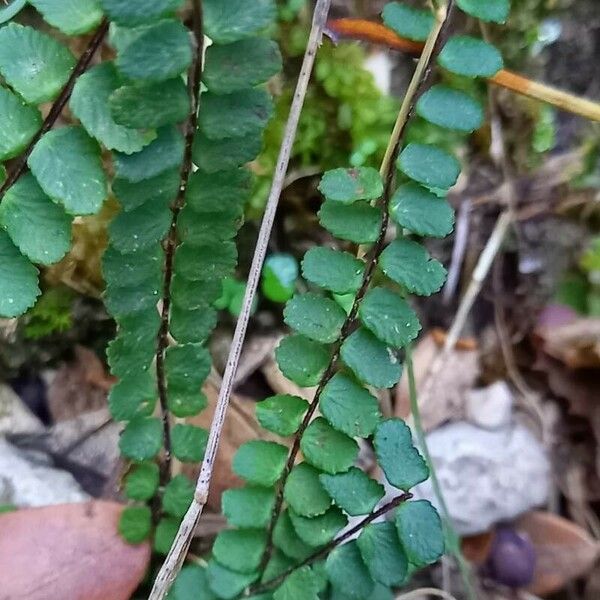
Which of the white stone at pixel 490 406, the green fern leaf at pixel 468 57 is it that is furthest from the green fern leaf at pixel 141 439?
the white stone at pixel 490 406

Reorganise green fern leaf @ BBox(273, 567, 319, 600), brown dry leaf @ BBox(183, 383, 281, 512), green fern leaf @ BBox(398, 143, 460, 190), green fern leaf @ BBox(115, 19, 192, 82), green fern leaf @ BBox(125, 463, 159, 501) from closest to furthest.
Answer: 1. green fern leaf @ BBox(115, 19, 192, 82)
2. green fern leaf @ BBox(398, 143, 460, 190)
3. green fern leaf @ BBox(273, 567, 319, 600)
4. green fern leaf @ BBox(125, 463, 159, 501)
5. brown dry leaf @ BBox(183, 383, 281, 512)

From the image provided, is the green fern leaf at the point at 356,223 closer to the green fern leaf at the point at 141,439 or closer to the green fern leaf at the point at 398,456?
the green fern leaf at the point at 398,456

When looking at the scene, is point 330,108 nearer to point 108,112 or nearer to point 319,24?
point 319,24

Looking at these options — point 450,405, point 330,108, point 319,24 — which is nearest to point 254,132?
point 319,24

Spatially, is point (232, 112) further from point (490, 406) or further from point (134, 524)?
point (490, 406)

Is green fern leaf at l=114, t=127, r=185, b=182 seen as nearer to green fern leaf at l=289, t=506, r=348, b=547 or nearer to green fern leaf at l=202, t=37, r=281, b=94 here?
green fern leaf at l=202, t=37, r=281, b=94

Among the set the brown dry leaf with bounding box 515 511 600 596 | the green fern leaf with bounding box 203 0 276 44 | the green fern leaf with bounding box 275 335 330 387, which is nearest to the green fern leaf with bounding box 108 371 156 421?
the green fern leaf with bounding box 275 335 330 387
